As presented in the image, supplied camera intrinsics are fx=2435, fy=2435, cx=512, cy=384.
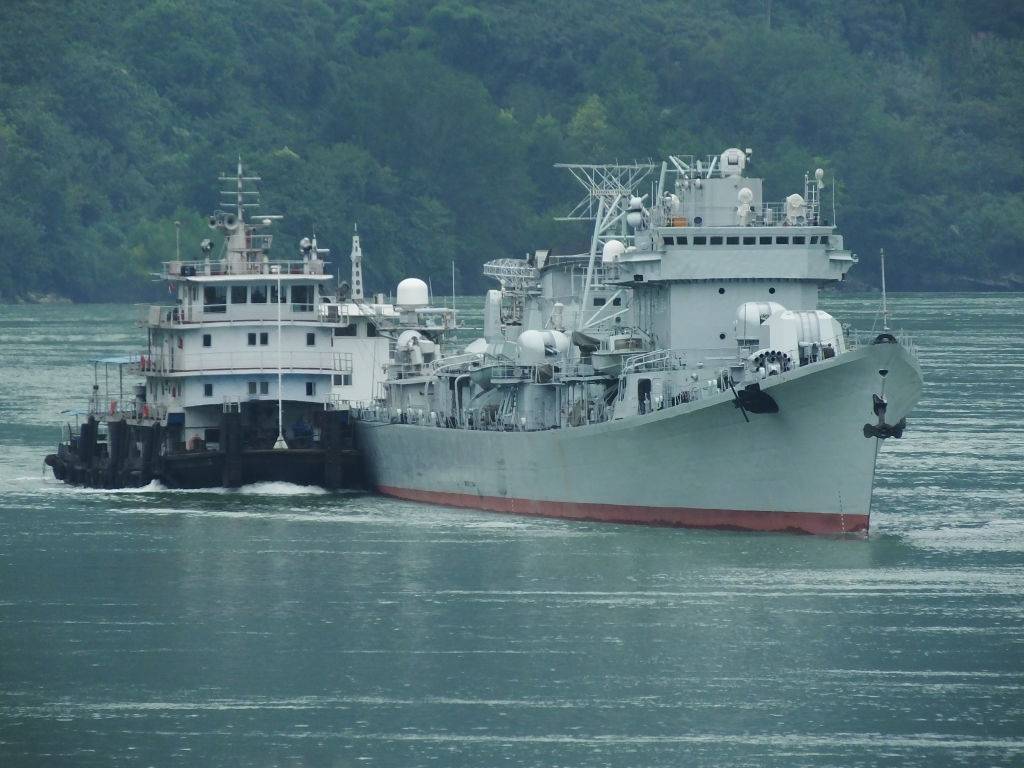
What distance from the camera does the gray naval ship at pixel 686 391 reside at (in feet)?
168

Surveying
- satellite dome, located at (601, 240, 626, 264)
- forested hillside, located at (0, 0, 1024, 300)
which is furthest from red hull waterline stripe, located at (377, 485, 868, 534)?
forested hillside, located at (0, 0, 1024, 300)

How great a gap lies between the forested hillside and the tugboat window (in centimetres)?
9956

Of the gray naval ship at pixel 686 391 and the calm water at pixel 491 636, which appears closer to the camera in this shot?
the calm water at pixel 491 636

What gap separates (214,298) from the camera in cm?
6481

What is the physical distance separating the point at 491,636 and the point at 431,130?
455 feet

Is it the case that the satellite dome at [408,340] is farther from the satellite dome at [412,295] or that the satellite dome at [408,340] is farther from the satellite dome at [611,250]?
the satellite dome at [611,250]

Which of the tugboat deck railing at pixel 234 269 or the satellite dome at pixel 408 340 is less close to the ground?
the tugboat deck railing at pixel 234 269

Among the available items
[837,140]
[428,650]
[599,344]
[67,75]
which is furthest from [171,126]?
[428,650]

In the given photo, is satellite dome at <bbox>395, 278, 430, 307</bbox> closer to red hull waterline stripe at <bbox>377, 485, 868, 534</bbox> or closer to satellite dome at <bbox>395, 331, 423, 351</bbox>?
satellite dome at <bbox>395, 331, 423, 351</bbox>

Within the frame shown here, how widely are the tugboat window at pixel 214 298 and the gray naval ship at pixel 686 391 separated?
550 cm

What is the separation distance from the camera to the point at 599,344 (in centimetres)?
5759

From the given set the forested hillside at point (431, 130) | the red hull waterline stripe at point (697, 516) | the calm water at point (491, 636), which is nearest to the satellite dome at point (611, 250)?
the red hull waterline stripe at point (697, 516)

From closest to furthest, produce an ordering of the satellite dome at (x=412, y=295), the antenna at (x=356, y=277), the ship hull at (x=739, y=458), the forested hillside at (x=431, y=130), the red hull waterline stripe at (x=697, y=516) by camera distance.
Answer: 1. the ship hull at (x=739, y=458)
2. the red hull waterline stripe at (x=697, y=516)
3. the antenna at (x=356, y=277)
4. the satellite dome at (x=412, y=295)
5. the forested hillside at (x=431, y=130)

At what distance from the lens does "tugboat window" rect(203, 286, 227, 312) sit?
6450 centimetres
